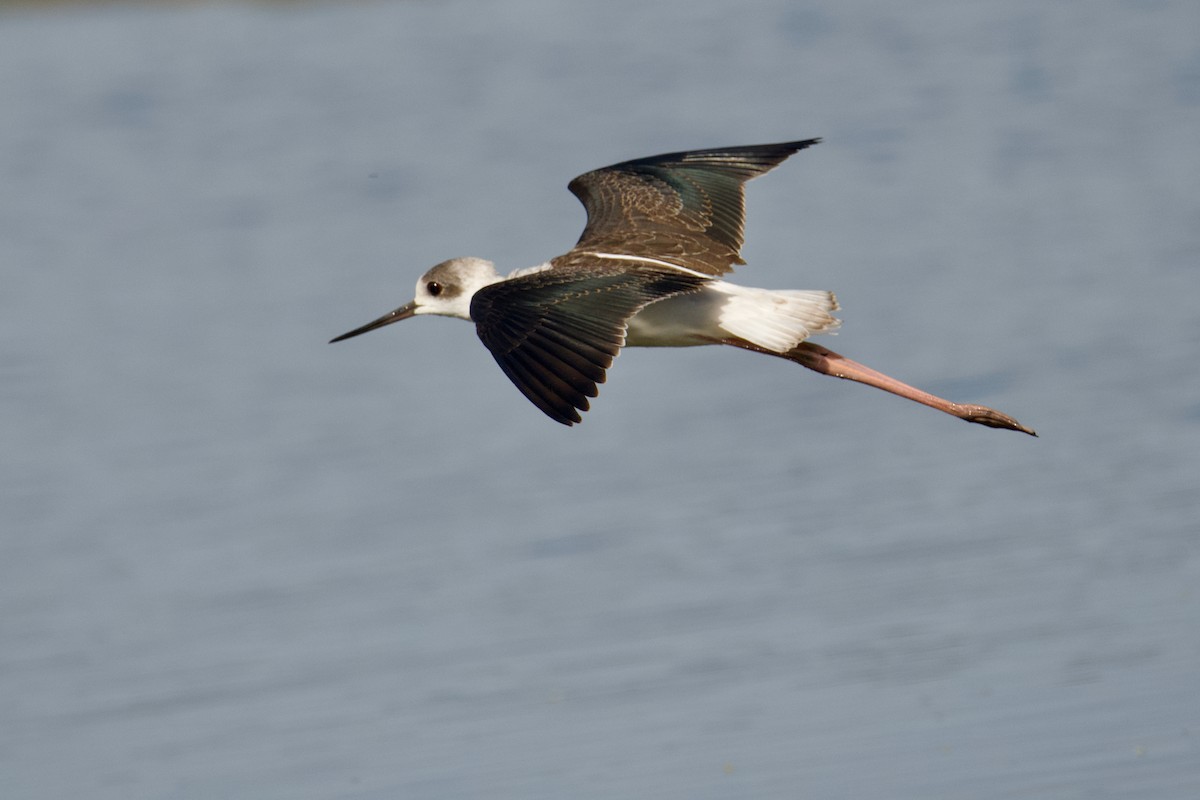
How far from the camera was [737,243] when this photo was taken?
7070 mm

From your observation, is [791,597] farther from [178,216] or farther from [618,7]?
[618,7]

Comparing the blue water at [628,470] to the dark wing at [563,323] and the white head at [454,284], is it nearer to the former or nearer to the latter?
the white head at [454,284]

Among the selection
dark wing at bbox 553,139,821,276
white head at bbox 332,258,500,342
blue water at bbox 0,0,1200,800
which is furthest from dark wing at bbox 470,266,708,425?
blue water at bbox 0,0,1200,800

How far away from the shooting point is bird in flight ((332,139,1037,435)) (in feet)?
17.4

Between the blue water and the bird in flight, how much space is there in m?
0.87

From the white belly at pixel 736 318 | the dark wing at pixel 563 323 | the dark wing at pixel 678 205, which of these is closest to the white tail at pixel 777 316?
the white belly at pixel 736 318

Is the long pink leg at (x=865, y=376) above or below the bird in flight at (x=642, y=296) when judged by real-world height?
below

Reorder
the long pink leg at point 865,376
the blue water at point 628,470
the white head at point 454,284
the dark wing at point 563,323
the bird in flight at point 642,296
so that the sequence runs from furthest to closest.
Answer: the white head at point 454,284
the long pink leg at point 865,376
the blue water at point 628,470
the bird in flight at point 642,296
the dark wing at point 563,323

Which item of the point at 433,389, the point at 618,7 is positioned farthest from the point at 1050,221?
the point at 618,7

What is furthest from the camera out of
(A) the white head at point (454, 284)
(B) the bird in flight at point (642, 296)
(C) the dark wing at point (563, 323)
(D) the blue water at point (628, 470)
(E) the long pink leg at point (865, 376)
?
(A) the white head at point (454, 284)

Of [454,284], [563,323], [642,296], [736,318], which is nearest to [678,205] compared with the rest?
[454,284]

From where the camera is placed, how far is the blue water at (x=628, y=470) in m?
6.13

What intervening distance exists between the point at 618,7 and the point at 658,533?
12.2 m

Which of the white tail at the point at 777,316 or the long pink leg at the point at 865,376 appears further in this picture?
the long pink leg at the point at 865,376
